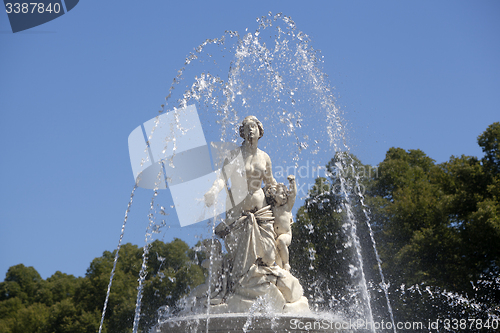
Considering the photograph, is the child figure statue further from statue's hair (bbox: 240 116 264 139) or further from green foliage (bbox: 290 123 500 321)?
green foliage (bbox: 290 123 500 321)

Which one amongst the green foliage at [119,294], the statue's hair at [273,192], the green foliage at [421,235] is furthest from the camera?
the green foliage at [119,294]

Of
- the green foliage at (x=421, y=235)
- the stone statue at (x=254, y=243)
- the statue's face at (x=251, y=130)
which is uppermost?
the green foliage at (x=421, y=235)

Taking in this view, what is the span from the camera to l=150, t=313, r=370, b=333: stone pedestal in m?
7.25

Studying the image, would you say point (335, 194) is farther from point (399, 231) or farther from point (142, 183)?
point (142, 183)

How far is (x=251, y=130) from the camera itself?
30.4ft

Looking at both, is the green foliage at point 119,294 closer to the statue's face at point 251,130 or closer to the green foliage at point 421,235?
the green foliage at point 421,235

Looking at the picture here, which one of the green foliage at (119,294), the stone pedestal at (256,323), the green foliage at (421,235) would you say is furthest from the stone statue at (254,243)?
the green foliage at (119,294)

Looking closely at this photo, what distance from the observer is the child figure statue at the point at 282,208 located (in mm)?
8763

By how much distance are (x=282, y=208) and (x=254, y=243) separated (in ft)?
3.26

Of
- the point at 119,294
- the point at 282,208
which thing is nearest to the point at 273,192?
the point at 282,208

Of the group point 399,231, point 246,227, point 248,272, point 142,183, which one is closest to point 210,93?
point 142,183

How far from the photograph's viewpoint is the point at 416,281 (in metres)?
20.0

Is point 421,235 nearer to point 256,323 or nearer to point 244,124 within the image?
point 244,124

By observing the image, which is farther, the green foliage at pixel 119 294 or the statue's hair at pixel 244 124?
the green foliage at pixel 119 294
